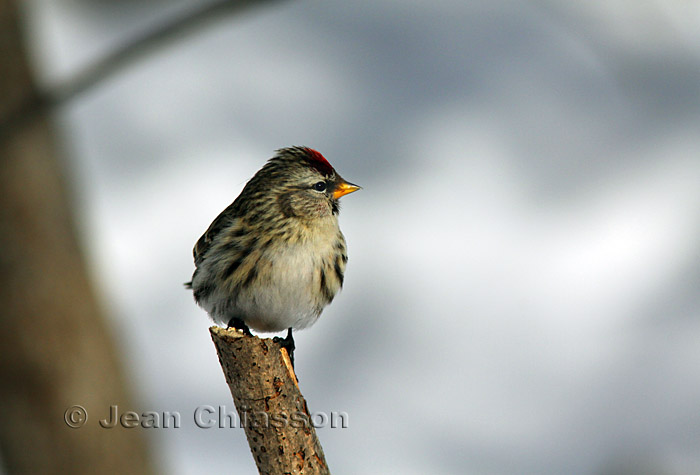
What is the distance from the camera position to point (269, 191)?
269cm

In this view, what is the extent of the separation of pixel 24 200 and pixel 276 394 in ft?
6.18

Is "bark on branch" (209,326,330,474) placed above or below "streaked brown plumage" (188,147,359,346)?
below

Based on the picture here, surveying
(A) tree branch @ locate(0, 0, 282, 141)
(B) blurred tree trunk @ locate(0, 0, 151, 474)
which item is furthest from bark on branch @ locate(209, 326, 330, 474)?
(B) blurred tree trunk @ locate(0, 0, 151, 474)

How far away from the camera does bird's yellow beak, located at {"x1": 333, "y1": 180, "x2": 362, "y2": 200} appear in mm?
2646

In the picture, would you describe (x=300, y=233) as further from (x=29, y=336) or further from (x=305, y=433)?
(x=29, y=336)

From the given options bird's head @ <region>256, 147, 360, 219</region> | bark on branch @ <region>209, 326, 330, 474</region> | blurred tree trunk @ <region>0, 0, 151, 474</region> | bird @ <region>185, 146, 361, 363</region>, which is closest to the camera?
bark on branch @ <region>209, 326, 330, 474</region>

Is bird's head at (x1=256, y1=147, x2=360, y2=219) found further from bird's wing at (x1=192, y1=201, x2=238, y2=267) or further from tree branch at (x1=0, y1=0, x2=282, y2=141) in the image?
tree branch at (x1=0, y1=0, x2=282, y2=141)

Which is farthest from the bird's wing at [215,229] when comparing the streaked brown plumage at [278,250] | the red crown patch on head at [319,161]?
the red crown patch on head at [319,161]

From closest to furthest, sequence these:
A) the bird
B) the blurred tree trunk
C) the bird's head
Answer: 1. the bird
2. the bird's head
3. the blurred tree trunk

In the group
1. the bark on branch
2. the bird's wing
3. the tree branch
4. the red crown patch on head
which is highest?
the red crown patch on head

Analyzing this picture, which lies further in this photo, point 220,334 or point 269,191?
point 269,191

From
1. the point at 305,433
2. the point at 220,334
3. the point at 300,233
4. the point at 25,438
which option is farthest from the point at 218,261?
the point at 25,438

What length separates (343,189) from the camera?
2666 millimetres

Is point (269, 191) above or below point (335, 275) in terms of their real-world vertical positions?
above
